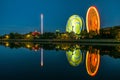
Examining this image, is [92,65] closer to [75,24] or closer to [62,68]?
[62,68]

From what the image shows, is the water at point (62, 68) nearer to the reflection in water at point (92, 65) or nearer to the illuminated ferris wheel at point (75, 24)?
the reflection in water at point (92, 65)

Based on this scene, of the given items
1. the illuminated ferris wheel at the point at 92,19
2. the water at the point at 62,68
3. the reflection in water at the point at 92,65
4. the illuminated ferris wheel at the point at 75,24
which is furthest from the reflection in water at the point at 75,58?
the illuminated ferris wheel at the point at 75,24

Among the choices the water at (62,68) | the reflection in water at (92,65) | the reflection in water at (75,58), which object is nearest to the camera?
the water at (62,68)

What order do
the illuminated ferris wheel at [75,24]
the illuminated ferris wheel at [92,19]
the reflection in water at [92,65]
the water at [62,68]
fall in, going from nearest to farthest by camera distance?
1. the water at [62,68]
2. the reflection in water at [92,65]
3. the illuminated ferris wheel at [92,19]
4. the illuminated ferris wheel at [75,24]

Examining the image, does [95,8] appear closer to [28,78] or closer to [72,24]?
[72,24]

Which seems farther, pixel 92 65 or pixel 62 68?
pixel 92 65

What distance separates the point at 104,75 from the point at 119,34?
2032 inches

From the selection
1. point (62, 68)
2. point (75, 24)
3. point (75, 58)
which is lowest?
point (62, 68)

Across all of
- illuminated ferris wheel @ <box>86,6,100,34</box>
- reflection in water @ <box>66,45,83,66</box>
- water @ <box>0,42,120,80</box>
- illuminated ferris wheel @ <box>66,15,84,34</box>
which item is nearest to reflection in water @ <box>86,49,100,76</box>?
water @ <box>0,42,120,80</box>

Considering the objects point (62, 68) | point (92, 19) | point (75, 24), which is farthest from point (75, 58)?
point (75, 24)

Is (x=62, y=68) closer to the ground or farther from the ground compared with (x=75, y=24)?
closer to the ground

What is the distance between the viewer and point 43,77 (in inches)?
445

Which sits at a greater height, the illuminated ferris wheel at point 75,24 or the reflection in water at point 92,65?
the illuminated ferris wheel at point 75,24

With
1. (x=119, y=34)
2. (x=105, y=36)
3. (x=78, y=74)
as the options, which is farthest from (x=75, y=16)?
(x=78, y=74)
